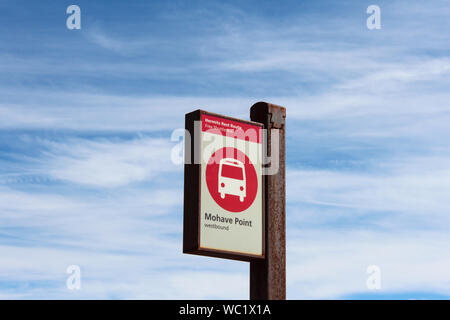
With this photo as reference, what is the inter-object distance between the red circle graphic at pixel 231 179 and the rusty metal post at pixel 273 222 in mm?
275

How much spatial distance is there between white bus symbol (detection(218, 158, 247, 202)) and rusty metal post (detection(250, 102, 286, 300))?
0.39 meters

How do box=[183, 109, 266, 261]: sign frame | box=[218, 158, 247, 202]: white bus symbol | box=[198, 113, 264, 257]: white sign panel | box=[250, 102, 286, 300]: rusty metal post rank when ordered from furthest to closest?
1. box=[250, 102, 286, 300]: rusty metal post
2. box=[218, 158, 247, 202]: white bus symbol
3. box=[198, 113, 264, 257]: white sign panel
4. box=[183, 109, 266, 261]: sign frame

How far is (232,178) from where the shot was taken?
397 inches

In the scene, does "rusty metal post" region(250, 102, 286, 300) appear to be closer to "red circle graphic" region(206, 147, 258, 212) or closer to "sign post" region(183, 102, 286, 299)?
"sign post" region(183, 102, 286, 299)

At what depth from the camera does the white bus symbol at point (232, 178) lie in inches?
393

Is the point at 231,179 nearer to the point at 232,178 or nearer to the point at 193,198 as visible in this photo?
the point at 232,178

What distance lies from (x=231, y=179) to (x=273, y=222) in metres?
0.82

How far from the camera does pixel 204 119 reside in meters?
9.94

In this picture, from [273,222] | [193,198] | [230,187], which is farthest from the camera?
[273,222]

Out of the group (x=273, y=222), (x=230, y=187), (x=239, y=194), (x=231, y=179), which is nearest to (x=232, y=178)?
(x=231, y=179)

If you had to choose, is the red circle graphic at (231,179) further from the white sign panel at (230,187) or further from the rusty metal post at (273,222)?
the rusty metal post at (273,222)

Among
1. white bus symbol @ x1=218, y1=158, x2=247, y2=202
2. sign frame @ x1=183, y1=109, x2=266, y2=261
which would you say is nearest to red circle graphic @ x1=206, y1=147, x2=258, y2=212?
white bus symbol @ x1=218, y1=158, x2=247, y2=202

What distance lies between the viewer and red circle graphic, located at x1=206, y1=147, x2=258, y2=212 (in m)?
9.93
